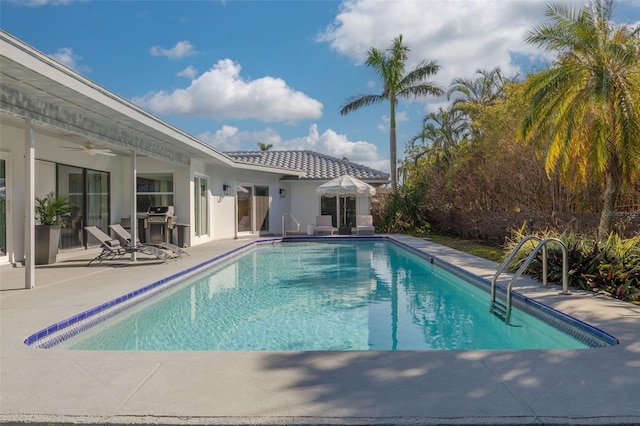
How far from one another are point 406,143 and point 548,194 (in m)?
15.6

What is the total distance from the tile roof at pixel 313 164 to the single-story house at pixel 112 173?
11 centimetres

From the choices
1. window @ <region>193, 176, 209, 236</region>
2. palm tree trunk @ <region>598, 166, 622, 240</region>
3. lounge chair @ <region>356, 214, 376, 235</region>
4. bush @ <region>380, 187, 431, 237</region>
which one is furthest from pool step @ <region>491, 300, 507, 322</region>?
bush @ <region>380, 187, 431, 237</region>

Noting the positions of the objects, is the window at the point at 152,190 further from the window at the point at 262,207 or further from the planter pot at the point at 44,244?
the window at the point at 262,207

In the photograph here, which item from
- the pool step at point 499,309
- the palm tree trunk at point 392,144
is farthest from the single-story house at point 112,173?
the pool step at point 499,309

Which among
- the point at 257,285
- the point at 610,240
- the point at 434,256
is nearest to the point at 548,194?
the point at 434,256

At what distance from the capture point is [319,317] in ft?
22.4

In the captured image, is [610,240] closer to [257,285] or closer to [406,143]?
[257,285]

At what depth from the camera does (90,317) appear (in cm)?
582

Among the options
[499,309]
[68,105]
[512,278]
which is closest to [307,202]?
[68,105]

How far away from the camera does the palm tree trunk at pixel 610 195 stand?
1028 cm

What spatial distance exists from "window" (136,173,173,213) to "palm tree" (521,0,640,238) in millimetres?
11134

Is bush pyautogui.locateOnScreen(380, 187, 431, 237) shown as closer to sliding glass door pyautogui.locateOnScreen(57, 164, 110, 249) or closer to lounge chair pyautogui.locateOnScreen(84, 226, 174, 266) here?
sliding glass door pyautogui.locateOnScreen(57, 164, 110, 249)

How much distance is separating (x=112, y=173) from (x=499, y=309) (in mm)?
12638

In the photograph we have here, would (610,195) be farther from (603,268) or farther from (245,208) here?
(245,208)
